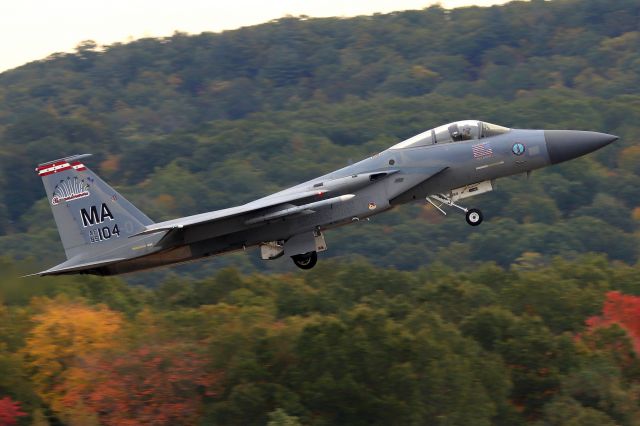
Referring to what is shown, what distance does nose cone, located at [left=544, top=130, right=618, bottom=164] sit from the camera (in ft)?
94.2

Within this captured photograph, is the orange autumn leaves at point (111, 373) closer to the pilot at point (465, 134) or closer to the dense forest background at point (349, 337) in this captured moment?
the dense forest background at point (349, 337)

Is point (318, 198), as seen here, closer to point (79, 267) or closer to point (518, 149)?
point (518, 149)

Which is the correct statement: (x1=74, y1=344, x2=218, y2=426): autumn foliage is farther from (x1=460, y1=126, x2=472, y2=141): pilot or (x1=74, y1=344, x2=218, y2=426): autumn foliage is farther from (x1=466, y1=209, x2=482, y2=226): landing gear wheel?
(x1=460, y1=126, x2=472, y2=141): pilot

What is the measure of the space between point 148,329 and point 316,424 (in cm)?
1320

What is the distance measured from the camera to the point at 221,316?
189 feet

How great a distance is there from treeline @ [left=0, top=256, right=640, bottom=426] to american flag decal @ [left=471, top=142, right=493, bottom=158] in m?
17.8

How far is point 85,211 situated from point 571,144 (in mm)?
11994

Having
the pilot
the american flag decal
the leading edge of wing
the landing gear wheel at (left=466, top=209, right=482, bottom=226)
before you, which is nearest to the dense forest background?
the leading edge of wing

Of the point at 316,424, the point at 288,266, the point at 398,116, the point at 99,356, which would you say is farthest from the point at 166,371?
the point at 398,116

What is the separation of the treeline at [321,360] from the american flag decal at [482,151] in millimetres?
17771

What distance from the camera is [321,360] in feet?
161

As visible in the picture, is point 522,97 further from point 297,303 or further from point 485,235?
point 297,303

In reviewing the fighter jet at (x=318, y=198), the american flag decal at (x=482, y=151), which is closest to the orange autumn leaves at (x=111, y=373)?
the fighter jet at (x=318, y=198)

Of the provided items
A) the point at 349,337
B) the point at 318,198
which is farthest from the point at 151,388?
the point at 318,198
